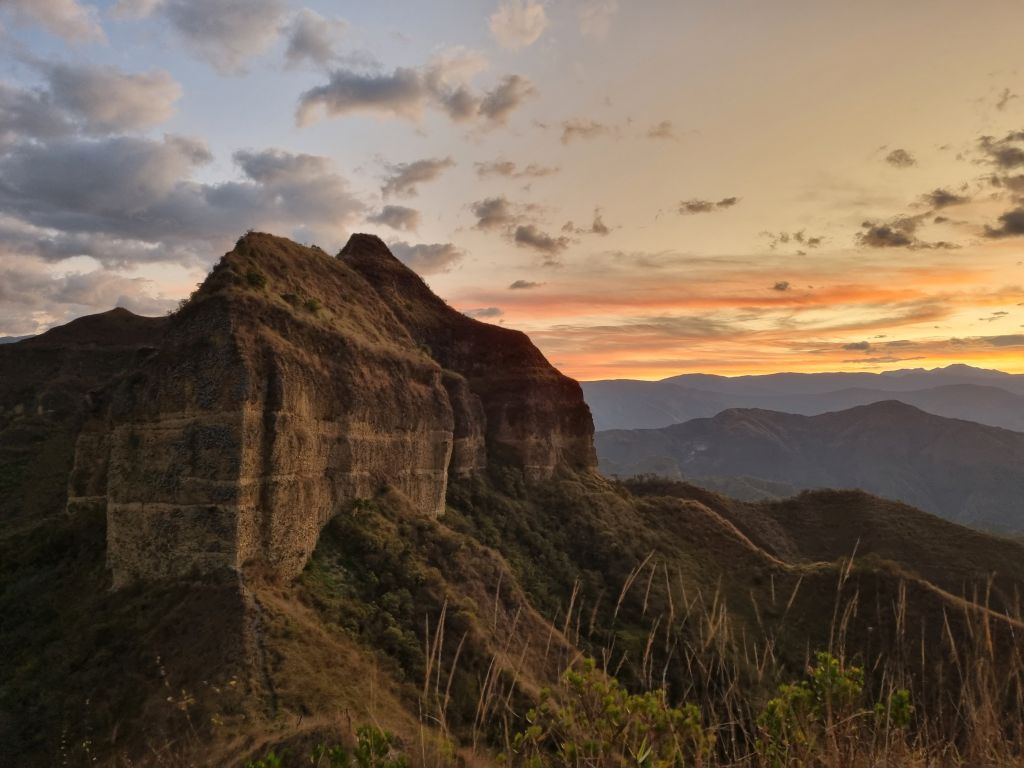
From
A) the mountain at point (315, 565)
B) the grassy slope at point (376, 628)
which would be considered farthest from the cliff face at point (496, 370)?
the grassy slope at point (376, 628)

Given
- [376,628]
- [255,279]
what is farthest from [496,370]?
[376,628]

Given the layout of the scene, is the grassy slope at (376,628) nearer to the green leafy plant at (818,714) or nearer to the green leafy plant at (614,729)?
the green leafy plant at (614,729)

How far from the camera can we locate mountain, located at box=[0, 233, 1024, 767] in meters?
22.4

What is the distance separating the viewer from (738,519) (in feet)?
281

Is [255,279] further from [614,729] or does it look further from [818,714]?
[818,714]

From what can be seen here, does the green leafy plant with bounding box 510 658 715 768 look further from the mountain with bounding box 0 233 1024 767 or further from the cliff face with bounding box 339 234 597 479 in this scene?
the cliff face with bounding box 339 234 597 479

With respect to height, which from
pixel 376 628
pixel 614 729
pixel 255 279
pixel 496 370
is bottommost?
pixel 376 628

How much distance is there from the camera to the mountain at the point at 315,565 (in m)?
22.4

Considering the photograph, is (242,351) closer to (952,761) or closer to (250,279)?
(250,279)

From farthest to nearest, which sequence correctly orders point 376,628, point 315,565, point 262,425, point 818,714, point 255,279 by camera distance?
point 255,279 → point 315,565 → point 376,628 → point 262,425 → point 818,714

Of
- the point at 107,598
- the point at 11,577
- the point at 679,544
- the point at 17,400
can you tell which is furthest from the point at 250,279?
the point at 679,544

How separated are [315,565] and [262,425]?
325 inches

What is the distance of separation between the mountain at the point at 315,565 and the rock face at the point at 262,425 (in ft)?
0.45

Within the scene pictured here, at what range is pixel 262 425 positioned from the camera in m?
29.9
